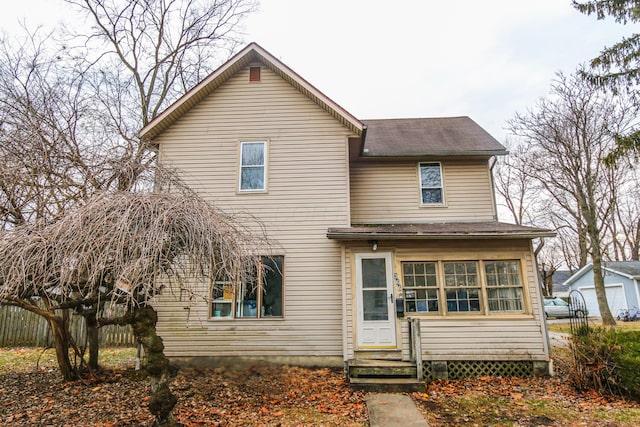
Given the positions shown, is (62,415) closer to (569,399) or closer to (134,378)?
(134,378)

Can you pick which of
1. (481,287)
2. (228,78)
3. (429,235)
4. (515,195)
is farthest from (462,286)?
(515,195)

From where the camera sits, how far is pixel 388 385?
686cm

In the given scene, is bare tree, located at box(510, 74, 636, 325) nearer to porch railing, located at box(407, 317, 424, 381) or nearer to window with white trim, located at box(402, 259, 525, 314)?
window with white trim, located at box(402, 259, 525, 314)

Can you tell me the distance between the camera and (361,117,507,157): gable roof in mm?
10125

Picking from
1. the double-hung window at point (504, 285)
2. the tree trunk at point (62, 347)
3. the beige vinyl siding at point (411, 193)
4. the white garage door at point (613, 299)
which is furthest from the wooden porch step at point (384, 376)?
the white garage door at point (613, 299)

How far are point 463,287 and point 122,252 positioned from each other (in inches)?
282

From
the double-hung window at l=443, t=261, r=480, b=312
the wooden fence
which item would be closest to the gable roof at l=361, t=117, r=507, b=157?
the double-hung window at l=443, t=261, r=480, b=312

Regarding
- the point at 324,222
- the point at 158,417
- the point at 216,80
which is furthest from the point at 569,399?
the point at 216,80

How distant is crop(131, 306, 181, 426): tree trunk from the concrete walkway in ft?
9.58

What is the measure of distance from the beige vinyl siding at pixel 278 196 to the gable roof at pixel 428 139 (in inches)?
72.8

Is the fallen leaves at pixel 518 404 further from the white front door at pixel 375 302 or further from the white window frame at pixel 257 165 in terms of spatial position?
the white window frame at pixel 257 165

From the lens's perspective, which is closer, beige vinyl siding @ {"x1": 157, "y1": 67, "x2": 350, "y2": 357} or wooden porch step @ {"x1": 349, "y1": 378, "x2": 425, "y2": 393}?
wooden porch step @ {"x1": 349, "y1": 378, "x2": 425, "y2": 393}

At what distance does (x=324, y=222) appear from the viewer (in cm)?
892

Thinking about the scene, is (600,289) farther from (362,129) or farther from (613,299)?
(362,129)
